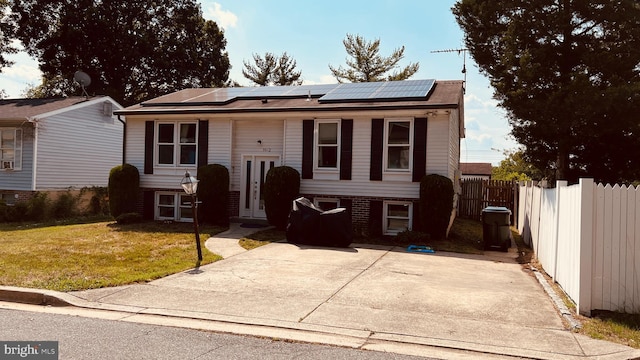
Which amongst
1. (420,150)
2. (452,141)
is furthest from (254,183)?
(452,141)

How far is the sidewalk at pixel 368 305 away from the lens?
4.94 meters

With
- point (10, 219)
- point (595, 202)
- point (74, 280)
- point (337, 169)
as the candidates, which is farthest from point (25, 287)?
point (10, 219)

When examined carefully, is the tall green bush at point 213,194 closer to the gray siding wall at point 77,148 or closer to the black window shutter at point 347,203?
the black window shutter at point 347,203

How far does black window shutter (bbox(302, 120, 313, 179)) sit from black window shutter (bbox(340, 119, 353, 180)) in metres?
1.03

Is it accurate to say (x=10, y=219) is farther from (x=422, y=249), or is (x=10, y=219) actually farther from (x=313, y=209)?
(x=422, y=249)

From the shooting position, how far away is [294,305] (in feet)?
20.5

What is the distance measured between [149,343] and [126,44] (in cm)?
3663

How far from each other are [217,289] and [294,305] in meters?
1.54

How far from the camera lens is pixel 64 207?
62.0 feet

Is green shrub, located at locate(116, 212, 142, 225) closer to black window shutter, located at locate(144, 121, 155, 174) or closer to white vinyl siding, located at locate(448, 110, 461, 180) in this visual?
black window shutter, located at locate(144, 121, 155, 174)

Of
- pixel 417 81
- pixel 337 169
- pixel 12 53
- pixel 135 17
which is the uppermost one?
pixel 135 17

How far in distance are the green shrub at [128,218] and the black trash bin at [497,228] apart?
11.5 m

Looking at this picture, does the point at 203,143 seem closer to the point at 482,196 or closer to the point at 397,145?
the point at 397,145

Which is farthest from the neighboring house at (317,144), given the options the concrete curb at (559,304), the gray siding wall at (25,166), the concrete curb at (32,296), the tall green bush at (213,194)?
the concrete curb at (32,296)
